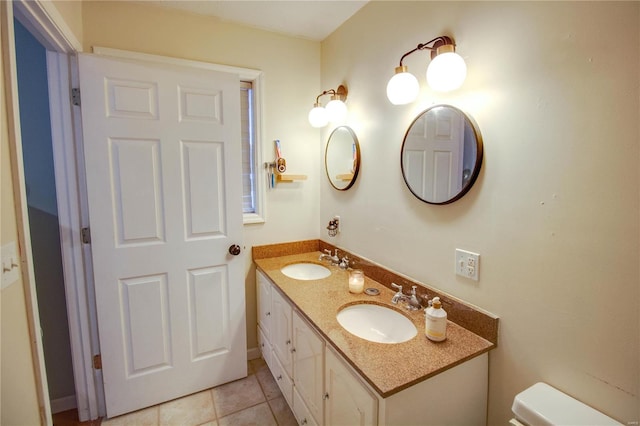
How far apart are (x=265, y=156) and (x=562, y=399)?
1991 millimetres

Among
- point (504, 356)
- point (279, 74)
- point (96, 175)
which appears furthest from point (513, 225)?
point (96, 175)

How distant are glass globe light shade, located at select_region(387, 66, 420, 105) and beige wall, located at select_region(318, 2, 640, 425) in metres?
0.07

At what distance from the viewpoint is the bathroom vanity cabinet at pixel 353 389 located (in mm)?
981

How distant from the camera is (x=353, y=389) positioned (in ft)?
3.53

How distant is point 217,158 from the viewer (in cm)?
188

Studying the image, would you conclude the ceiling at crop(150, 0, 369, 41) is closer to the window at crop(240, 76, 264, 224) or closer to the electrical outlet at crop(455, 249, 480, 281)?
the window at crop(240, 76, 264, 224)

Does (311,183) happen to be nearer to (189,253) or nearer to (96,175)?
(189,253)

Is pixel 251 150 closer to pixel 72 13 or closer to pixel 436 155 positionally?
pixel 72 13

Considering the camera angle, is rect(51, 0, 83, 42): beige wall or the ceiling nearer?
rect(51, 0, 83, 42): beige wall

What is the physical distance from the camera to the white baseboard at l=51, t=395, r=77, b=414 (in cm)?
179

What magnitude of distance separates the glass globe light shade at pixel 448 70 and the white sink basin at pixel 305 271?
1.33 metres

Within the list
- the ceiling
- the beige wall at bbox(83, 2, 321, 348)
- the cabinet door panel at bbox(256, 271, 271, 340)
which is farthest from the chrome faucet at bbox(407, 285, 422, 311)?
the ceiling

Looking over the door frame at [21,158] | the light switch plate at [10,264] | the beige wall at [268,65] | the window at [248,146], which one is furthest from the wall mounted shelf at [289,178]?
the light switch plate at [10,264]

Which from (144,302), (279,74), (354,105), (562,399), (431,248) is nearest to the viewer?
(562,399)
